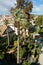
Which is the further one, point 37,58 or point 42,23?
point 42,23

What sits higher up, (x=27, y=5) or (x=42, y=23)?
(x=27, y=5)

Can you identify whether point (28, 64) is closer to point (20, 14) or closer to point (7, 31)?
point (20, 14)

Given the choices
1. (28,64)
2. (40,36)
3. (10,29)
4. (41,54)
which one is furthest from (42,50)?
(10,29)

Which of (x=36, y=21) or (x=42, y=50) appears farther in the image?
(x=36, y=21)

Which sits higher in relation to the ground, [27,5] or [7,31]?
[27,5]

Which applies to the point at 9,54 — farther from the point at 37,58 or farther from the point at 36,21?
the point at 36,21

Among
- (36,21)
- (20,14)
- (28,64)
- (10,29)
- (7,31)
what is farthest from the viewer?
(36,21)

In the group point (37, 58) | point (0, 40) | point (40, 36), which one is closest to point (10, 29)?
point (40, 36)

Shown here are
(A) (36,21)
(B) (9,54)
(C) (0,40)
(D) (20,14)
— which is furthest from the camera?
(A) (36,21)

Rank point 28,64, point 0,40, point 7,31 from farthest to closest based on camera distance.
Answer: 1. point 7,31
2. point 0,40
3. point 28,64
